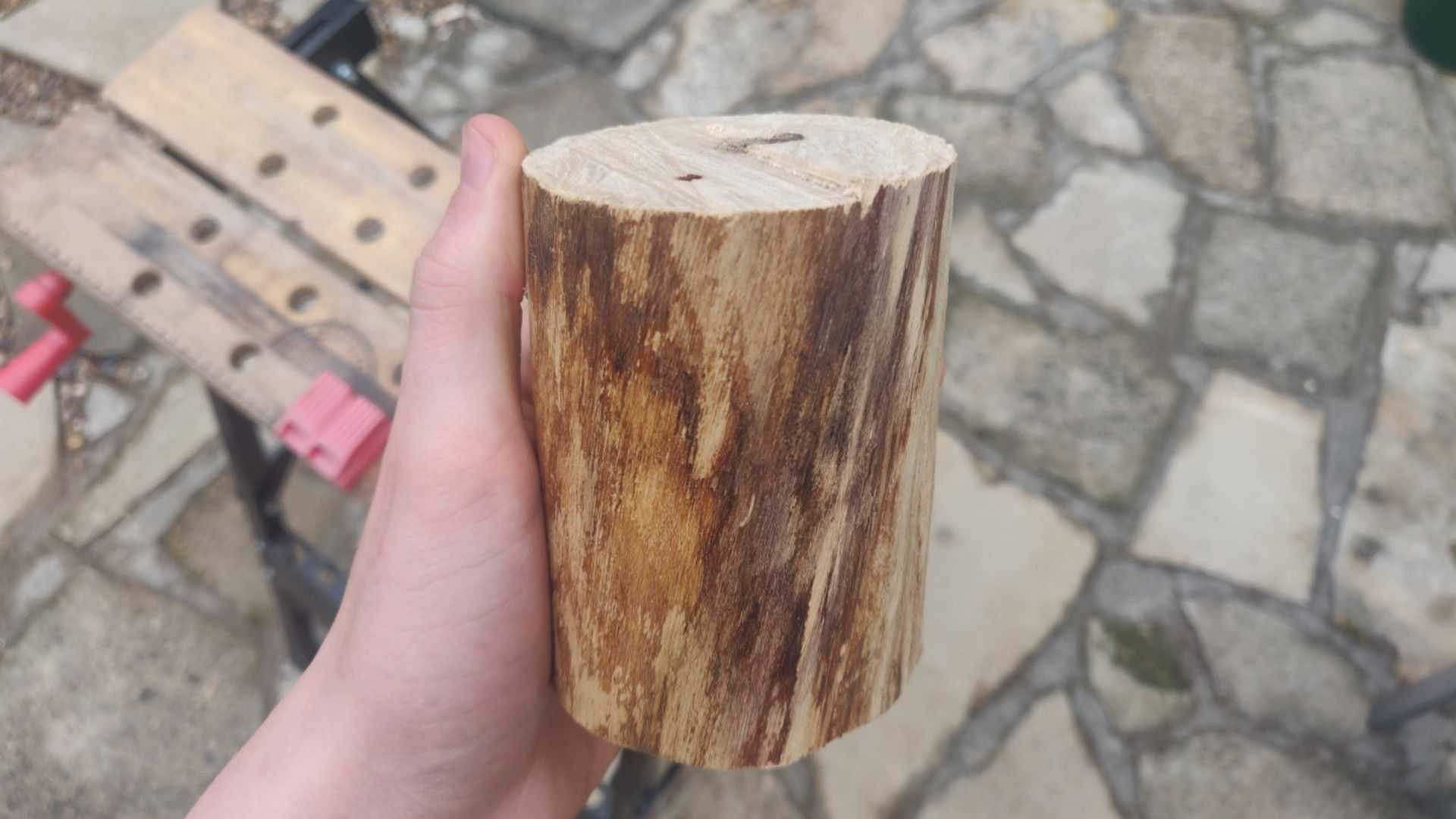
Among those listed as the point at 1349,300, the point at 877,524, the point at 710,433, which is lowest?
the point at 1349,300

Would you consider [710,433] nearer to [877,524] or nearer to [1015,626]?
[877,524]

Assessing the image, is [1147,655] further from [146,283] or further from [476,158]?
[146,283]

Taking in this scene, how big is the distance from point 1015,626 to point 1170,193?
1.35 m

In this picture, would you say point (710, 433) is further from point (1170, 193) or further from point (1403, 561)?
point (1170, 193)

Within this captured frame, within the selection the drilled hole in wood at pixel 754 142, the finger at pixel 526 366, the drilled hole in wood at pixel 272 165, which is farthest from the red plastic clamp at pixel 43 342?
the drilled hole in wood at pixel 754 142

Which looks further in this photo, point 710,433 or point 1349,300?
point 1349,300

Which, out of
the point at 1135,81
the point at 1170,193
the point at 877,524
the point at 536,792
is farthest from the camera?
the point at 1135,81

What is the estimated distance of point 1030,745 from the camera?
1961 millimetres

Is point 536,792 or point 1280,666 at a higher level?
point 536,792

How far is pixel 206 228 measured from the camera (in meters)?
1.64

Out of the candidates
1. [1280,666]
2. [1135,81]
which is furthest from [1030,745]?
[1135,81]

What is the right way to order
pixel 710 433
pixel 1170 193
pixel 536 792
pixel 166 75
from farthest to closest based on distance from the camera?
1. pixel 1170 193
2. pixel 166 75
3. pixel 536 792
4. pixel 710 433

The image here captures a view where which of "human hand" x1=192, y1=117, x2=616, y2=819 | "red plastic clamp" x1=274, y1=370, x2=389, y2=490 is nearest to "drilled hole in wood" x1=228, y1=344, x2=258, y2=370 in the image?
"red plastic clamp" x1=274, y1=370, x2=389, y2=490

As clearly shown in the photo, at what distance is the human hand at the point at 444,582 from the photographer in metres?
1.12
